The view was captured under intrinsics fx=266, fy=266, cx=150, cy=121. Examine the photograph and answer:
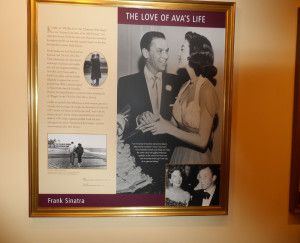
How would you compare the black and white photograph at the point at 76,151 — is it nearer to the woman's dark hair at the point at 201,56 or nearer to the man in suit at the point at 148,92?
the man in suit at the point at 148,92

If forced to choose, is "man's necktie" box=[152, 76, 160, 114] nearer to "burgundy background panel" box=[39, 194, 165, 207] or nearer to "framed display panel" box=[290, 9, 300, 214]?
"burgundy background panel" box=[39, 194, 165, 207]

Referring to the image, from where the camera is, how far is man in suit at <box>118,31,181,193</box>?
1.09 meters

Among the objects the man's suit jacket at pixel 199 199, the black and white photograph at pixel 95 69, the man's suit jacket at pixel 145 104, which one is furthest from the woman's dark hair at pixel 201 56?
the man's suit jacket at pixel 199 199

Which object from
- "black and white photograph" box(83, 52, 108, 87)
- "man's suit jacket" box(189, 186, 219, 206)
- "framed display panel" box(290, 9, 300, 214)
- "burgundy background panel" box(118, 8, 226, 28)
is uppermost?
"burgundy background panel" box(118, 8, 226, 28)

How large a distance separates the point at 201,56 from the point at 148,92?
10.5 inches

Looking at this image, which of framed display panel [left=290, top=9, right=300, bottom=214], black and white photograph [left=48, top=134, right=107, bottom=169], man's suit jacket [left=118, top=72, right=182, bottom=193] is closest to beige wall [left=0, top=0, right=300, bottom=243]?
framed display panel [left=290, top=9, right=300, bottom=214]

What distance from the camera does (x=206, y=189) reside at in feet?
3.76

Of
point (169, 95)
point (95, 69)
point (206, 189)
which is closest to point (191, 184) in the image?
point (206, 189)

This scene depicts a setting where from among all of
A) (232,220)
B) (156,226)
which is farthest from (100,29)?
(232,220)

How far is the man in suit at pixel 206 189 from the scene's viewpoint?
3.74 ft

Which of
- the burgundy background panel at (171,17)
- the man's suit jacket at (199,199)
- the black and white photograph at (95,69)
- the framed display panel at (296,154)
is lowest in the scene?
the man's suit jacket at (199,199)

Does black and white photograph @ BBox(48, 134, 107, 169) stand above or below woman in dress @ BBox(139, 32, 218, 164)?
below

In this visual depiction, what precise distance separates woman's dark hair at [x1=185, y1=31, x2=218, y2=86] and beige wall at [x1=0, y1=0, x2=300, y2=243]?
0.39ft

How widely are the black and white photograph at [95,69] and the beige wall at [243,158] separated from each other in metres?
0.26
